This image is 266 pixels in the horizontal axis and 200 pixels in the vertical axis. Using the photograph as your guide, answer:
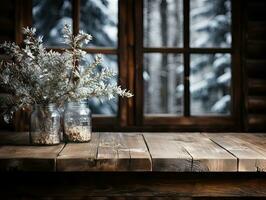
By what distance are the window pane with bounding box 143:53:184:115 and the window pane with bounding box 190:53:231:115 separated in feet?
0.84

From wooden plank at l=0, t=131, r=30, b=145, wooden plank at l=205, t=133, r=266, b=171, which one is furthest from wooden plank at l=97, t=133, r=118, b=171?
wooden plank at l=205, t=133, r=266, b=171

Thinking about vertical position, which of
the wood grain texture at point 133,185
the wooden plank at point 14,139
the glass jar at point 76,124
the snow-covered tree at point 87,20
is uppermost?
the snow-covered tree at point 87,20

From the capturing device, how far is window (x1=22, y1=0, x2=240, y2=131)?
269 centimetres

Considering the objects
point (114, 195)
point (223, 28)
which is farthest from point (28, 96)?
point (223, 28)

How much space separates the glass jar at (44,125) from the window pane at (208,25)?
419 cm

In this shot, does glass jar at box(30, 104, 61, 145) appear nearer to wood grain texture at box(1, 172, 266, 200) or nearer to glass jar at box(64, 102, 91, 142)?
glass jar at box(64, 102, 91, 142)

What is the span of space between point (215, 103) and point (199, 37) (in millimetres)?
1077

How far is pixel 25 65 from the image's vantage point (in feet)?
6.45

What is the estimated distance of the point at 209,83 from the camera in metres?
6.14

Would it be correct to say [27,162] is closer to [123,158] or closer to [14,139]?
[123,158]

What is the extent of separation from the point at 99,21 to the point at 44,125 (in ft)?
9.41

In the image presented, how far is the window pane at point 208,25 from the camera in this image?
5961 millimetres

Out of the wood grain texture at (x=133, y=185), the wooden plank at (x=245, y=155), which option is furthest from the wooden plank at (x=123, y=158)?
Result: the wooden plank at (x=245, y=155)

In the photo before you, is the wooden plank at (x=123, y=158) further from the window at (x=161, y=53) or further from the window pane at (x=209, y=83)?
the window pane at (x=209, y=83)
